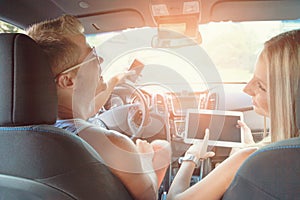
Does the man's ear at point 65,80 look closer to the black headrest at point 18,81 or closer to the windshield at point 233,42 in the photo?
the black headrest at point 18,81

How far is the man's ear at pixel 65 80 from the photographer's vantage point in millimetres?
1299

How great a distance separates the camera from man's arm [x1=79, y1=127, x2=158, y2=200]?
1175 mm

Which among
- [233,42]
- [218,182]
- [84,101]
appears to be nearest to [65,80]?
[84,101]

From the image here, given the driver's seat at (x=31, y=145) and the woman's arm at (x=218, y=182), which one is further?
the woman's arm at (x=218, y=182)

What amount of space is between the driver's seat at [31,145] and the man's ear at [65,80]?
214 mm

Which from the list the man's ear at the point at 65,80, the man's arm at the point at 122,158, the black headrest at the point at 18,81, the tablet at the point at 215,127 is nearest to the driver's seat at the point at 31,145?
the black headrest at the point at 18,81

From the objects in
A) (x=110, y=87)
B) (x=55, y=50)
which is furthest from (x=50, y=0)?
(x=55, y=50)

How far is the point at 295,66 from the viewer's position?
1126 mm

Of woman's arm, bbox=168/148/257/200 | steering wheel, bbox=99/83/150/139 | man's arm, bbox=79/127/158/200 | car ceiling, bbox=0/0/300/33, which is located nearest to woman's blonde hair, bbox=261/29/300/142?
woman's arm, bbox=168/148/257/200

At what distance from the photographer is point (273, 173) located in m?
0.88

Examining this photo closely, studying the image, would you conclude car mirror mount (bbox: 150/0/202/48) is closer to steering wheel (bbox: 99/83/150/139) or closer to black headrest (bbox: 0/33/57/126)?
steering wheel (bbox: 99/83/150/139)

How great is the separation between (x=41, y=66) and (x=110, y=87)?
2.18ft

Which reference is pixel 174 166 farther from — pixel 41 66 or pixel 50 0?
pixel 41 66

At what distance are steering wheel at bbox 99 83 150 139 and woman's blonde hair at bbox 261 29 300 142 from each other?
0.98 m
